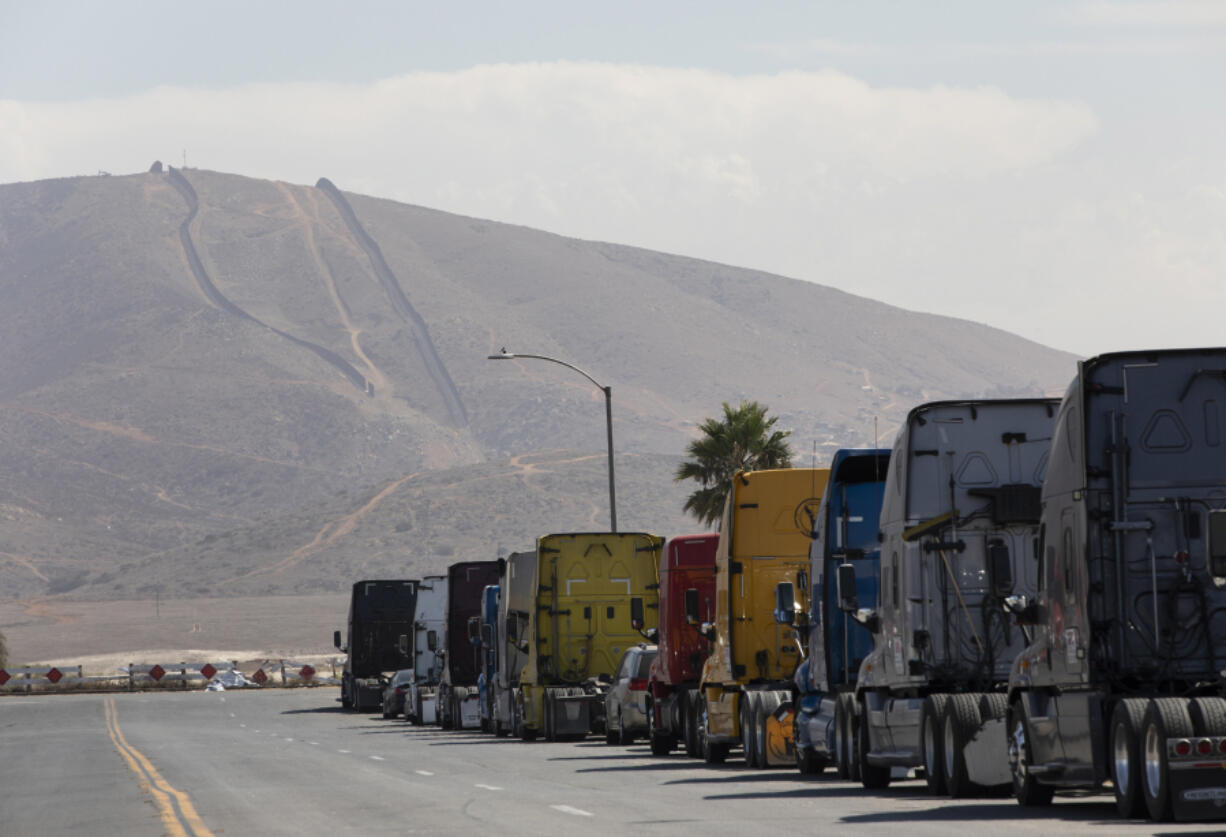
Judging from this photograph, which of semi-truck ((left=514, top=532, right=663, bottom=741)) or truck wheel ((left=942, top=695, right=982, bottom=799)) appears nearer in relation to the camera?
truck wheel ((left=942, top=695, right=982, bottom=799))

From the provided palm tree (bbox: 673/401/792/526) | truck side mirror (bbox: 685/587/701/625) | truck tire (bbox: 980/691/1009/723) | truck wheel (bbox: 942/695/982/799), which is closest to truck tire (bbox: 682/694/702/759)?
truck side mirror (bbox: 685/587/701/625)

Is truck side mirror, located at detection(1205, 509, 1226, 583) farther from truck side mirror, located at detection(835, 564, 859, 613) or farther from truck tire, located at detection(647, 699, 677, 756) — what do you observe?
truck tire, located at detection(647, 699, 677, 756)

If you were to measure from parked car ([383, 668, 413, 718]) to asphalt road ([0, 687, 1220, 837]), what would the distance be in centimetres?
1261

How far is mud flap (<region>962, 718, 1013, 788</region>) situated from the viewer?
1778cm

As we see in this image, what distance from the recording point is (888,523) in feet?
65.4

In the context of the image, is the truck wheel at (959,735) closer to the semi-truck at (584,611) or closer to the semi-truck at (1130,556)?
the semi-truck at (1130,556)

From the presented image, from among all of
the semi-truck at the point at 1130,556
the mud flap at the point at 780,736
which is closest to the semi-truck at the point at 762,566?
the mud flap at the point at 780,736

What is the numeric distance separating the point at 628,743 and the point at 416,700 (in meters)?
16.6

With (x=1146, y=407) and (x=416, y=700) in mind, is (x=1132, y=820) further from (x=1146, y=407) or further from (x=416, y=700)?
(x=416, y=700)

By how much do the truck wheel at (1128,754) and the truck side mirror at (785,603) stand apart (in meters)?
8.78

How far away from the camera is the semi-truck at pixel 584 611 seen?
35781 millimetres

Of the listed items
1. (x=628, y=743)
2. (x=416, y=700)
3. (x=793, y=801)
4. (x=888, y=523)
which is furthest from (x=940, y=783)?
(x=416, y=700)

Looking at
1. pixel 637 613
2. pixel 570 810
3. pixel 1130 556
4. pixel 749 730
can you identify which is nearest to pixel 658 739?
pixel 637 613

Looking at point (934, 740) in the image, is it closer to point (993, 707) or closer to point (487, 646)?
point (993, 707)
